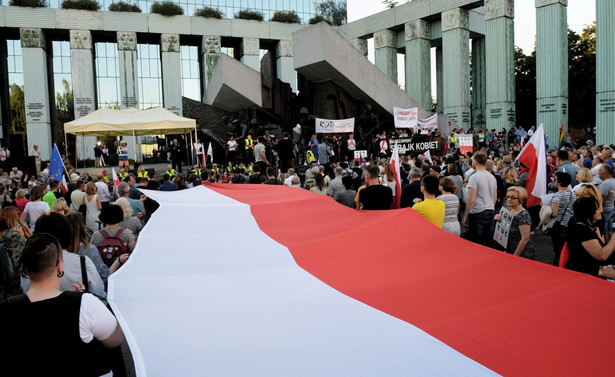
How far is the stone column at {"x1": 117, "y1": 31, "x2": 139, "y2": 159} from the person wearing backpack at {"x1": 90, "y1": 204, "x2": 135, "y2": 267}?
1386 inches

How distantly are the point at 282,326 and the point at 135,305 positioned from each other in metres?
0.99

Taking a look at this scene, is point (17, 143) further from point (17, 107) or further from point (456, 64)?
point (456, 64)

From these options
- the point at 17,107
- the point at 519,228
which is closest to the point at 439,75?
the point at 17,107

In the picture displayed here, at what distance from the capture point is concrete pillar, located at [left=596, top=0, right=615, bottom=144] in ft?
81.4

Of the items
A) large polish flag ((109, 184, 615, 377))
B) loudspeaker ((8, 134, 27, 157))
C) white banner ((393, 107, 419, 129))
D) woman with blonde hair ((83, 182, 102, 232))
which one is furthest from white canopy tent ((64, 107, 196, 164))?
large polish flag ((109, 184, 615, 377))

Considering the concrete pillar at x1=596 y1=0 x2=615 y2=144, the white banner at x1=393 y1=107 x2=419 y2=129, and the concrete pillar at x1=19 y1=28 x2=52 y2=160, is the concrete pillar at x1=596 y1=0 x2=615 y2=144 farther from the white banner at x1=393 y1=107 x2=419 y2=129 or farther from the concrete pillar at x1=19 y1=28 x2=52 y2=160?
the concrete pillar at x1=19 y1=28 x2=52 y2=160

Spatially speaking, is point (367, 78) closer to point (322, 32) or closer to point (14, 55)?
point (322, 32)

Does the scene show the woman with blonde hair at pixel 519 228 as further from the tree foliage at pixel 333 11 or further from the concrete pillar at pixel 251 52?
the tree foliage at pixel 333 11

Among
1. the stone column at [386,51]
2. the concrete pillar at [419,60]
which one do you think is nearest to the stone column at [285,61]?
the stone column at [386,51]

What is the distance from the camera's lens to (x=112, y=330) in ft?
8.51

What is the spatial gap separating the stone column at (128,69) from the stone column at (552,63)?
29.6m

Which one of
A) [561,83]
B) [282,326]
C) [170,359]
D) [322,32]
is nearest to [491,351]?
[282,326]

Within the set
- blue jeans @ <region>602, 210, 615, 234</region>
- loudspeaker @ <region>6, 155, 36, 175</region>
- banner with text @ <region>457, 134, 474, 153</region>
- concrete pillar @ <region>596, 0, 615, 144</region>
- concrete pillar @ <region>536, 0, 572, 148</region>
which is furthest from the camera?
concrete pillar @ <region>536, 0, 572, 148</region>

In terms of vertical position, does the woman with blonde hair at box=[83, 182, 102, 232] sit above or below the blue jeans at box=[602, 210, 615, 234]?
above
